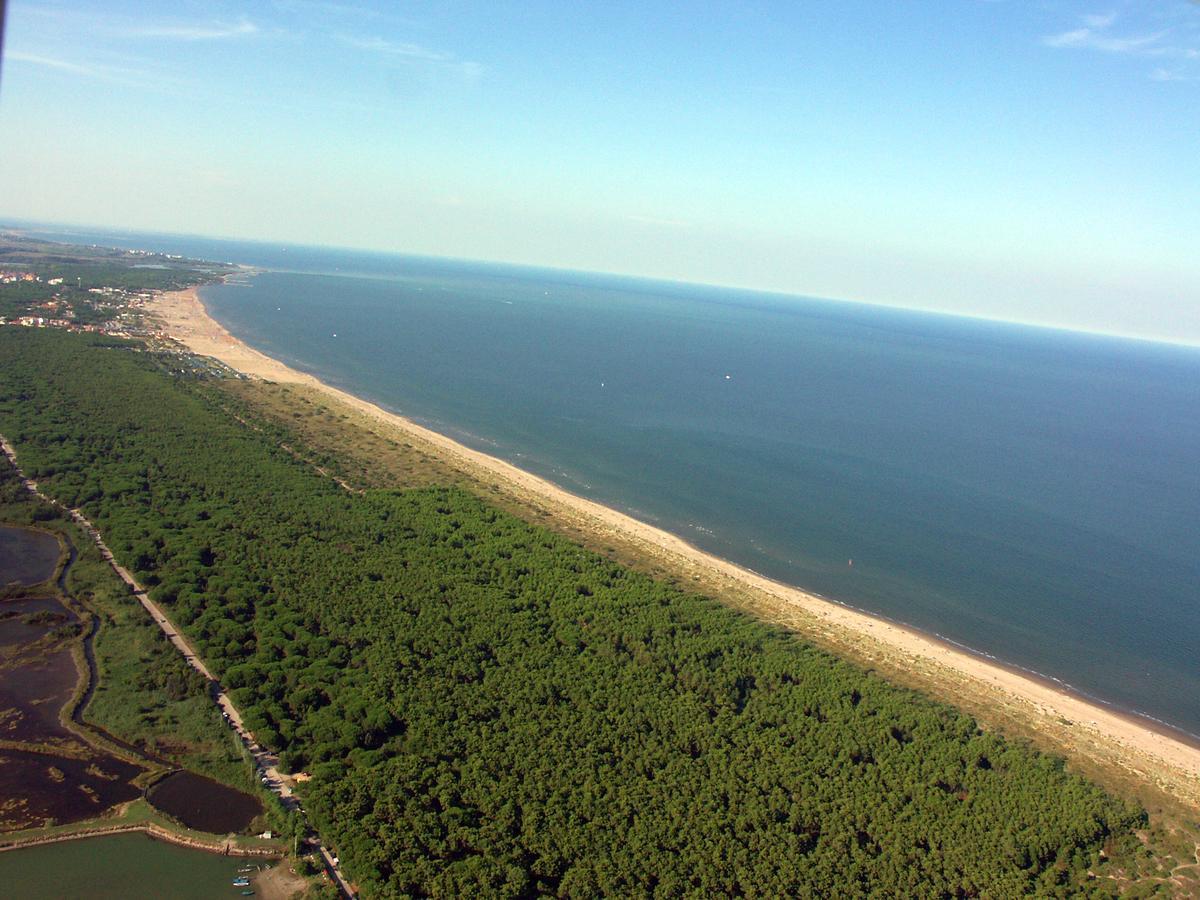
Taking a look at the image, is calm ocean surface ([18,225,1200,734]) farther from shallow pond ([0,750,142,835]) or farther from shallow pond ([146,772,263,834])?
shallow pond ([0,750,142,835])

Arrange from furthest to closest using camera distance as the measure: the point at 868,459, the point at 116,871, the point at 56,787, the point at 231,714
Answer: the point at 868,459, the point at 231,714, the point at 56,787, the point at 116,871

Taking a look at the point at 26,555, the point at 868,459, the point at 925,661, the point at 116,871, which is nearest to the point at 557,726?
the point at 116,871

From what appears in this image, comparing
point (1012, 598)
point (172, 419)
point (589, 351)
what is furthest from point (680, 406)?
point (172, 419)

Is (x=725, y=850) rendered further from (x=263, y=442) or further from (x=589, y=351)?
(x=589, y=351)

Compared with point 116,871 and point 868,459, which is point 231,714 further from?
point 868,459

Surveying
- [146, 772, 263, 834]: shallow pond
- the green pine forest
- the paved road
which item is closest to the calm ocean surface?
the green pine forest

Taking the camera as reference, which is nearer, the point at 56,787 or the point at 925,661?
the point at 56,787
